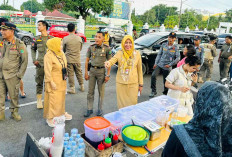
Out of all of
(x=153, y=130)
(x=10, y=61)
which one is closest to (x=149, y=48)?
(x=10, y=61)

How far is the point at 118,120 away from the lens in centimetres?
259

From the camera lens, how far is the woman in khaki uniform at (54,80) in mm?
3361

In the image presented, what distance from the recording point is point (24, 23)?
82.1 ft

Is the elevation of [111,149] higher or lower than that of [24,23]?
lower

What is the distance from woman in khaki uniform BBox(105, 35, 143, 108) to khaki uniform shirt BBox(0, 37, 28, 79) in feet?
6.11

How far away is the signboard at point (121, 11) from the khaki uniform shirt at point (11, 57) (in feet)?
163

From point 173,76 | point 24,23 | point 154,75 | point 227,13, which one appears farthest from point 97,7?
point 227,13

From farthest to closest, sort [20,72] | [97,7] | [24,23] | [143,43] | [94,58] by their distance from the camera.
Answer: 1. [97,7]
2. [24,23]
3. [143,43]
4. [94,58]
5. [20,72]

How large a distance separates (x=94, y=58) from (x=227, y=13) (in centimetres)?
8555

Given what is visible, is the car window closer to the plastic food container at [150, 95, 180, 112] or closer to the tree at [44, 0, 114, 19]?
the plastic food container at [150, 95, 180, 112]

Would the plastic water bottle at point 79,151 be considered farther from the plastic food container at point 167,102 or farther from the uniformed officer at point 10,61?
the uniformed officer at point 10,61

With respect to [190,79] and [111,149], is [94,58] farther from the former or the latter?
[111,149]

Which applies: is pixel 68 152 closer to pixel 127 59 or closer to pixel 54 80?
pixel 54 80

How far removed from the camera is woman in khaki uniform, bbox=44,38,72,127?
3.36 m
